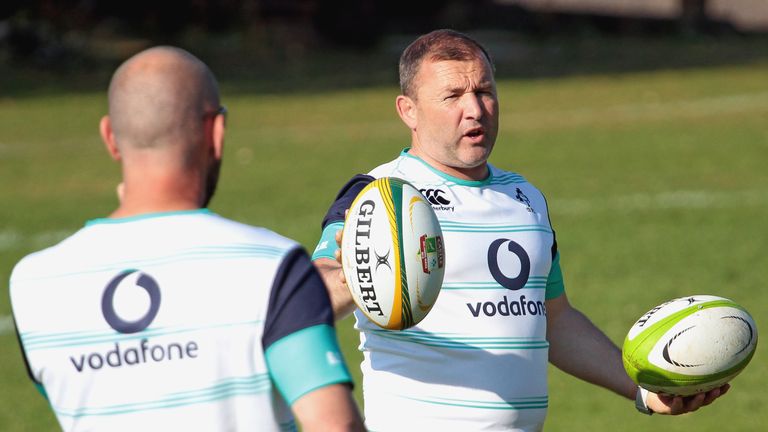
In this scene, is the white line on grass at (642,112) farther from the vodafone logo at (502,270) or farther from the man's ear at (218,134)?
the man's ear at (218,134)

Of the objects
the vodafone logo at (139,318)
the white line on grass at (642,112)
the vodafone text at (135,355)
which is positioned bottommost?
the white line on grass at (642,112)

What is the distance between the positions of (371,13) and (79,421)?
137 ft

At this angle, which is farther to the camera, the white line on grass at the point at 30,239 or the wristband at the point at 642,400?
the white line on grass at the point at 30,239

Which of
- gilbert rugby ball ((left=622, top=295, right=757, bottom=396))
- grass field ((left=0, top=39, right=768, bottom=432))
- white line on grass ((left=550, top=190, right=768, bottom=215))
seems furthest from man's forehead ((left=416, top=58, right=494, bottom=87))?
white line on grass ((left=550, top=190, right=768, bottom=215))

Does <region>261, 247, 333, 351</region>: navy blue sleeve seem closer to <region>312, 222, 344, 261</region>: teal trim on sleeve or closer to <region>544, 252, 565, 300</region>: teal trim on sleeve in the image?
<region>312, 222, 344, 261</region>: teal trim on sleeve

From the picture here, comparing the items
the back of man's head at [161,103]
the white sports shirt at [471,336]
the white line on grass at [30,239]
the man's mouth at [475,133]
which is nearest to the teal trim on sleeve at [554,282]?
the white sports shirt at [471,336]

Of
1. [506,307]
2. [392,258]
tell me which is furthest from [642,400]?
[392,258]

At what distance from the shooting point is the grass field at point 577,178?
433 inches

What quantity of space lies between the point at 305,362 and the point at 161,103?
752 millimetres

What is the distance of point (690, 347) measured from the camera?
5098 mm

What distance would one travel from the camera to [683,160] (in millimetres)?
20516

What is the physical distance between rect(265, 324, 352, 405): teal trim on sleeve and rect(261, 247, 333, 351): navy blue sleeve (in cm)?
2

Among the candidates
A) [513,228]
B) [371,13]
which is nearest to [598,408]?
[513,228]

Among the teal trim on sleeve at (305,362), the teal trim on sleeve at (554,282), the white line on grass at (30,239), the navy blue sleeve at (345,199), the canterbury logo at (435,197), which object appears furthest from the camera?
the white line on grass at (30,239)
